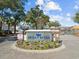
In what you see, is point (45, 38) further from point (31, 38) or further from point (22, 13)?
point (22, 13)

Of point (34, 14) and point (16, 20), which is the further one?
point (34, 14)

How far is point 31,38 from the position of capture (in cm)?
2555

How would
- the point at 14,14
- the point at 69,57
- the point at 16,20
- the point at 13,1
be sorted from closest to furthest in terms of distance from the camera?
the point at 69,57 < the point at 13,1 < the point at 14,14 < the point at 16,20

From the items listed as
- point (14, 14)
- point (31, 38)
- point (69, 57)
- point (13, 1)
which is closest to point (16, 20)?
point (14, 14)

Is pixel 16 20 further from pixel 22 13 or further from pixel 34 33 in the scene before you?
pixel 34 33

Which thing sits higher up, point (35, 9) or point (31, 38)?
point (35, 9)

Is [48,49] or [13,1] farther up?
[13,1]

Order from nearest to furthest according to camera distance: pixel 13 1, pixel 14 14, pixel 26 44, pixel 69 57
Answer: pixel 69 57, pixel 26 44, pixel 13 1, pixel 14 14

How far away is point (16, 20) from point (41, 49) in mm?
42835

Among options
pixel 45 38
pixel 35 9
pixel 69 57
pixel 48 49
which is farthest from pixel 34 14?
pixel 69 57

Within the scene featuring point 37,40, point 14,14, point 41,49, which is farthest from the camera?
point 14,14

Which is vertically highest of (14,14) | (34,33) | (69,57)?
(14,14)

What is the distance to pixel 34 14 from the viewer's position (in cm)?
7494

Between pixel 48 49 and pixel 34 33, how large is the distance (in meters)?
4.77
